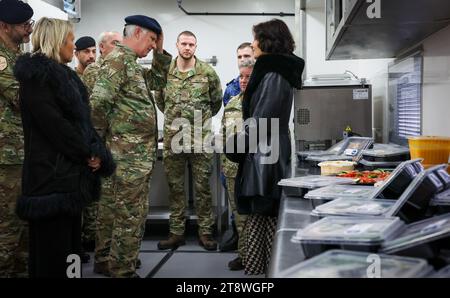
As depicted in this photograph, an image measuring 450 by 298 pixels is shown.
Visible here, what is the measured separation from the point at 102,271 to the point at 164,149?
1135 mm

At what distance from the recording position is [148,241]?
3914mm

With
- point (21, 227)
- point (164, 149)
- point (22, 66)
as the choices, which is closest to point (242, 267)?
point (164, 149)

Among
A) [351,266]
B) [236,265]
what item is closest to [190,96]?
[236,265]

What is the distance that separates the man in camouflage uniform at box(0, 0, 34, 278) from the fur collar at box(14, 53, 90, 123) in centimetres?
57

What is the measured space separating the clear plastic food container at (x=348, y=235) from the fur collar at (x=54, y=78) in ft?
4.49

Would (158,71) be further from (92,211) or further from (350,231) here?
(350,231)

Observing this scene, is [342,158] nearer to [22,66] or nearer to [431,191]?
[431,191]

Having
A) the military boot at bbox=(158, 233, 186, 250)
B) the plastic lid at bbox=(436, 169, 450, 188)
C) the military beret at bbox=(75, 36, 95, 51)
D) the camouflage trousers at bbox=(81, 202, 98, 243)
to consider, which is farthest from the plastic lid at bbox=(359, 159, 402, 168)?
the military beret at bbox=(75, 36, 95, 51)

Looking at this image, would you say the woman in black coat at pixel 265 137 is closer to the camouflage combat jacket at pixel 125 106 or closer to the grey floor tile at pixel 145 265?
the camouflage combat jacket at pixel 125 106

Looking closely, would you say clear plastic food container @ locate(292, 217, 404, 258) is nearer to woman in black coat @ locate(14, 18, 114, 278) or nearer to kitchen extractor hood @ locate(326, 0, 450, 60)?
kitchen extractor hood @ locate(326, 0, 450, 60)

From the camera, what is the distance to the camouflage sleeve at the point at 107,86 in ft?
7.93

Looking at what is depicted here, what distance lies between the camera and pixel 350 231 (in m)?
0.81

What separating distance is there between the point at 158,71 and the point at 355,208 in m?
2.14

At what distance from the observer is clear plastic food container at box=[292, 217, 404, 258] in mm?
757
